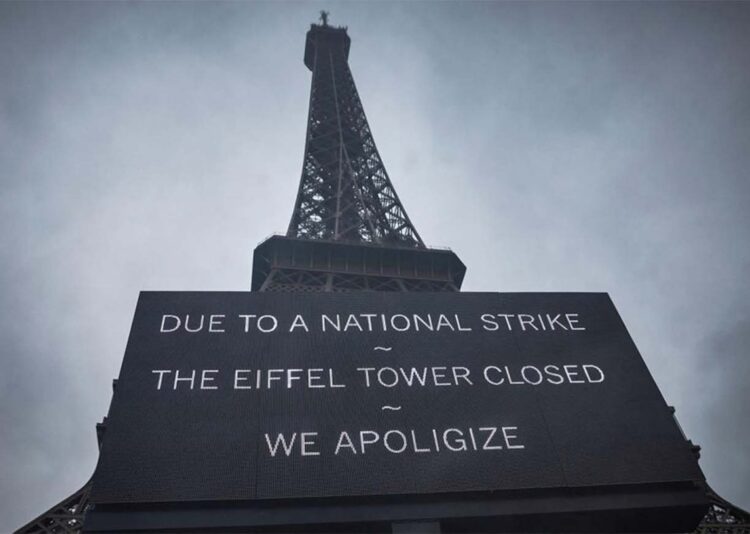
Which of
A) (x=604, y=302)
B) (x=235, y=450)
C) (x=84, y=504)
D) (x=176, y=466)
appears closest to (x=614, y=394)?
(x=604, y=302)

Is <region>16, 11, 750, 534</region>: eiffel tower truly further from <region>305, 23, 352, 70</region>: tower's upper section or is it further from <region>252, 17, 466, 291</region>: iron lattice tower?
<region>305, 23, 352, 70</region>: tower's upper section

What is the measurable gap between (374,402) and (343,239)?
17.5m

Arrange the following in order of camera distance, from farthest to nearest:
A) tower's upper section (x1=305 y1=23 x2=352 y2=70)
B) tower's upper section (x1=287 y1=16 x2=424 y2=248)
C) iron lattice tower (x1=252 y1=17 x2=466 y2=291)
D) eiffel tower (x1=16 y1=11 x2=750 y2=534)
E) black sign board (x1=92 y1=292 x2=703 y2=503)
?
tower's upper section (x1=305 y1=23 x2=352 y2=70) < tower's upper section (x1=287 y1=16 x2=424 y2=248) < iron lattice tower (x1=252 y1=17 x2=466 y2=291) < eiffel tower (x1=16 y1=11 x2=750 y2=534) < black sign board (x1=92 y1=292 x2=703 y2=503)

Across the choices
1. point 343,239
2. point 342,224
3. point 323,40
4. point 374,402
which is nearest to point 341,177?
point 342,224

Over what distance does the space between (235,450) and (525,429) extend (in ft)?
21.7

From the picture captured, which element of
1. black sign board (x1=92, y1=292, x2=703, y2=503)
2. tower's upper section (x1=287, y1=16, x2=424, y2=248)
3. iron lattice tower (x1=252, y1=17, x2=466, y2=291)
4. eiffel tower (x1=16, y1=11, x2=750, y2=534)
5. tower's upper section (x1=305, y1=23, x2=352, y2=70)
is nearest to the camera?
black sign board (x1=92, y1=292, x2=703, y2=503)

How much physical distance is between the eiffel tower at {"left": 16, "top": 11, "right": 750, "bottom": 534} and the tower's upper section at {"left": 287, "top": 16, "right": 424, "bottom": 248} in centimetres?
6

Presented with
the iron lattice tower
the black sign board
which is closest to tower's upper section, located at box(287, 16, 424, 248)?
the iron lattice tower

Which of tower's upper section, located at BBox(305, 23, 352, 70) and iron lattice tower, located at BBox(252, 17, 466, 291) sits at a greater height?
tower's upper section, located at BBox(305, 23, 352, 70)

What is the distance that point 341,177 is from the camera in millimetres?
39250

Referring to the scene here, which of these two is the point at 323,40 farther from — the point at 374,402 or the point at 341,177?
the point at 374,402

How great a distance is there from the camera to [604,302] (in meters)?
19.5

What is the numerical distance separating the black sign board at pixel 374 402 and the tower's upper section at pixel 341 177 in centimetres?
1356

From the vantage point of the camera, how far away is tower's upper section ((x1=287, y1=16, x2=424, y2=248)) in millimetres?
34938
